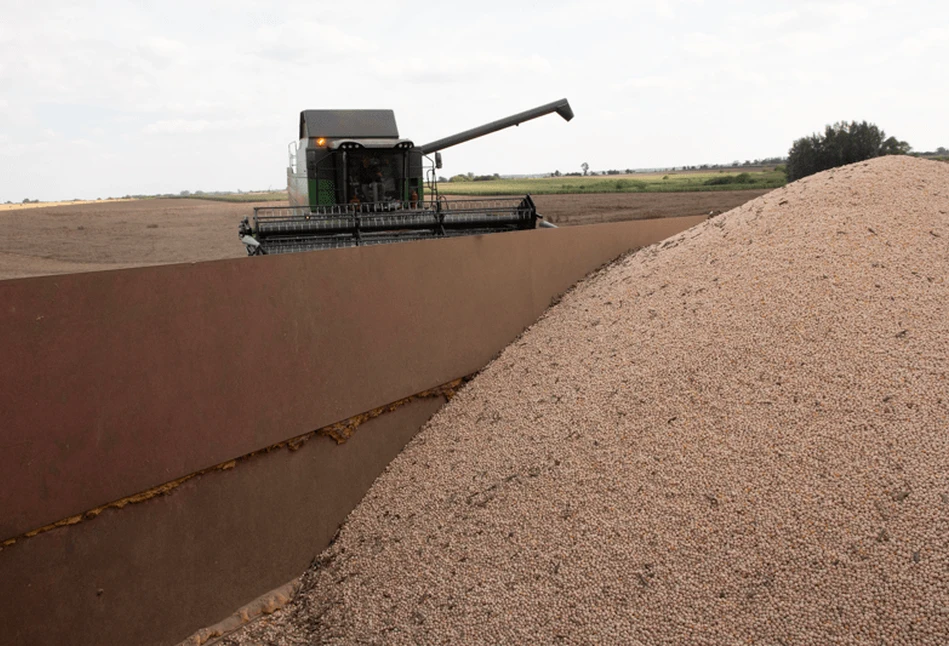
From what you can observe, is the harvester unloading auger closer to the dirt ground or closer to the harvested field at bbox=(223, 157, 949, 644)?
the harvested field at bbox=(223, 157, 949, 644)

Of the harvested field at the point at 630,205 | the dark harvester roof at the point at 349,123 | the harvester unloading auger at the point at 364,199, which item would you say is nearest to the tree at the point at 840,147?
the harvested field at the point at 630,205

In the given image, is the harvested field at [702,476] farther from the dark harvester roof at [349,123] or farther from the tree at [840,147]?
the tree at [840,147]

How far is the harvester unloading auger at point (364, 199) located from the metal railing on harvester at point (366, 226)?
11mm

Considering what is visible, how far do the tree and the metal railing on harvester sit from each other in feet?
67.7

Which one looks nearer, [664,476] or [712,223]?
[664,476]

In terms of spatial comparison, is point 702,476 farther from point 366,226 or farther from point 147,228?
point 147,228

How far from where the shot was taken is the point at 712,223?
8.26m

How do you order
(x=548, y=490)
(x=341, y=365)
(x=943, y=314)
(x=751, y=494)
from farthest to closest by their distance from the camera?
(x=341, y=365) → (x=943, y=314) → (x=548, y=490) → (x=751, y=494)

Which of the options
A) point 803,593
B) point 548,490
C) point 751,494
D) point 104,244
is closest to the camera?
point 803,593

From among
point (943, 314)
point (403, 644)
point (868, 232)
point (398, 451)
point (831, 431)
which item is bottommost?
point (403, 644)

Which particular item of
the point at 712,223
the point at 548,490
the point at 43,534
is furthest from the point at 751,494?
the point at 712,223

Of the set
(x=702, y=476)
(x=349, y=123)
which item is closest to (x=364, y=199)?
(x=349, y=123)

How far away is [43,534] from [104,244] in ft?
70.6

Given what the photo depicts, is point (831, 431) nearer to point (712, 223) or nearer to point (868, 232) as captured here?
point (868, 232)
